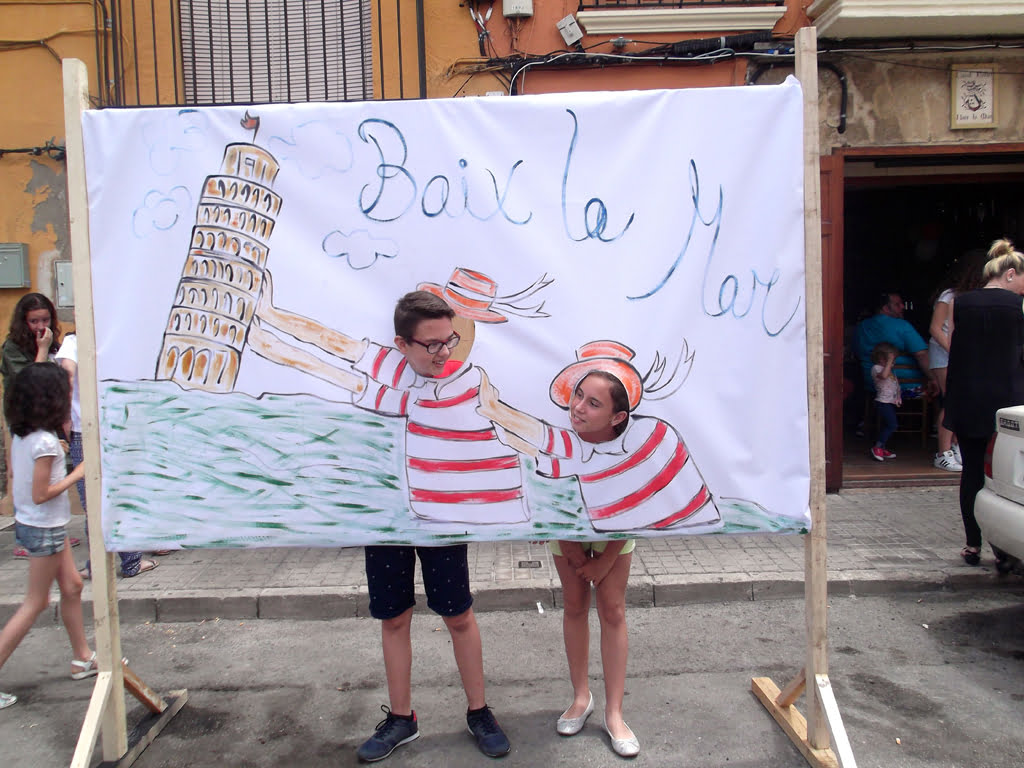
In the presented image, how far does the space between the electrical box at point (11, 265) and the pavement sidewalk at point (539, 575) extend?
2.29 m

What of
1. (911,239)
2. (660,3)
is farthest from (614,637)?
(911,239)

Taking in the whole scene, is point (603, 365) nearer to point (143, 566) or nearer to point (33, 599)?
point (33, 599)

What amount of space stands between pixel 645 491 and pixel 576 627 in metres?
0.72

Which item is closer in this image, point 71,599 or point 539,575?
point 71,599

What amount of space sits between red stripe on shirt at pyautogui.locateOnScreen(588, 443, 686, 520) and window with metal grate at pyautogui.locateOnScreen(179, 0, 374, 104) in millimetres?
5388

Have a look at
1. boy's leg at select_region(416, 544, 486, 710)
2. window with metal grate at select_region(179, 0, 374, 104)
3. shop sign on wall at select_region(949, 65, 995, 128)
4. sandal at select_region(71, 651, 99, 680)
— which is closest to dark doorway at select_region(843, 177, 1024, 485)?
shop sign on wall at select_region(949, 65, 995, 128)

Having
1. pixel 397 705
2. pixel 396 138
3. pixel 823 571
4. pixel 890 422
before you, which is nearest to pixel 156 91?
pixel 396 138

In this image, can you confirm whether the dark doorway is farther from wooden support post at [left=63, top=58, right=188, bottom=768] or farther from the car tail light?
wooden support post at [left=63, top=58, right=188, bottom=768]

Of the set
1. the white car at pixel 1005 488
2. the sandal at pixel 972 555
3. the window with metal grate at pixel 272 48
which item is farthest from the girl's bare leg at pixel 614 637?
the window with metal grate at pixel 272 48

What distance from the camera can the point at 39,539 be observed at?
368 centimetres

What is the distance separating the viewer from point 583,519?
Answer: 9.67 feet

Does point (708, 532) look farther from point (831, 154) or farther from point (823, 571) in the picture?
point (831, 154)

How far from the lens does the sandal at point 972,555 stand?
5152mm

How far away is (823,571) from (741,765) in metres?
0.83
